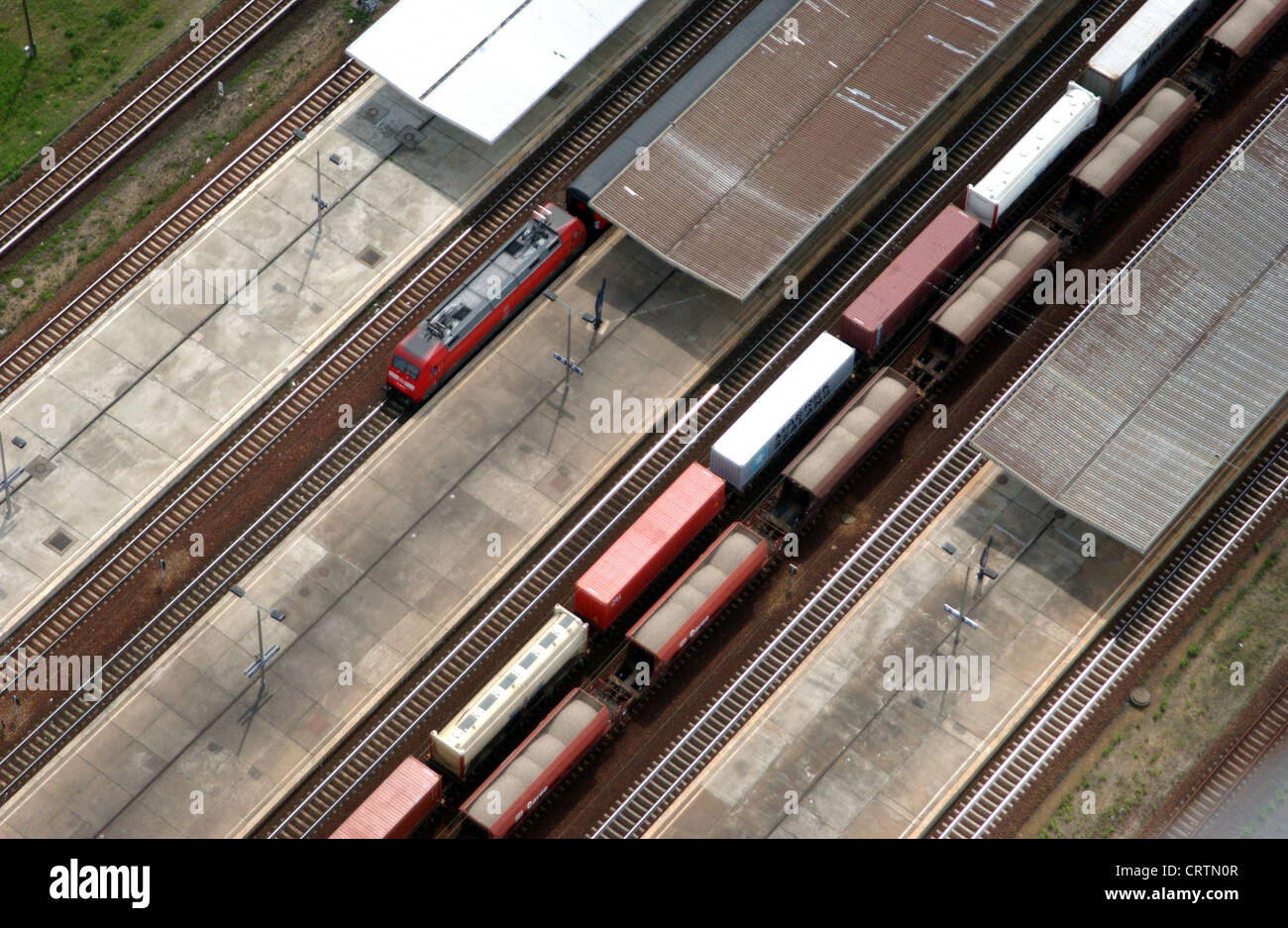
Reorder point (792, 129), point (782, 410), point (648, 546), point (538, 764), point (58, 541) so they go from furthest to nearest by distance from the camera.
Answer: point (792, 129), point (782, 410), point (58, 541), point (648, 546), point (538, 764)

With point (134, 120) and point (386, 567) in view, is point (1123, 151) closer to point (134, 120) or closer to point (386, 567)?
point (386, 567)

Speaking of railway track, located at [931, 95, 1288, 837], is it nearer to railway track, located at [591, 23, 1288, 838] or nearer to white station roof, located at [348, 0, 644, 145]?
railway track, located at [591, 23, 1288, 838]

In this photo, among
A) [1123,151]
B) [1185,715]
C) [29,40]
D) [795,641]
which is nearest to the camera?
[1185,715]

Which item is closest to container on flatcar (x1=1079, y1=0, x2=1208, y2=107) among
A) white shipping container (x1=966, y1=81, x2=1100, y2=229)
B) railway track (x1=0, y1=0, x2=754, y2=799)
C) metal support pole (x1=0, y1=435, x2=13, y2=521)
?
white shipping container (x1=966, y1=81, x2=1100, y2=229)

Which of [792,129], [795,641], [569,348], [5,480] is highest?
[792,129]


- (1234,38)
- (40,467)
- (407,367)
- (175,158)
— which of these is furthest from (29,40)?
(1234,38)
